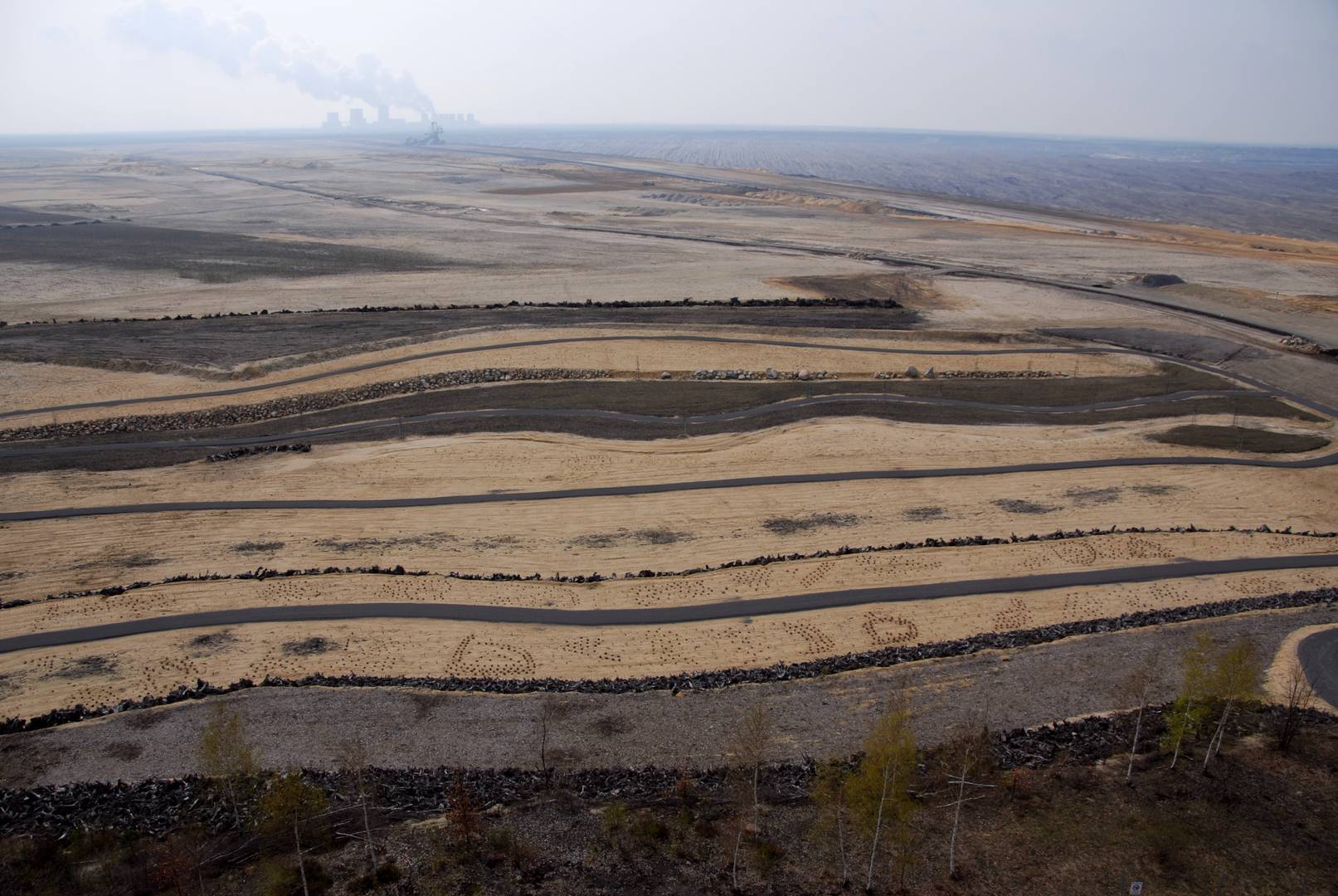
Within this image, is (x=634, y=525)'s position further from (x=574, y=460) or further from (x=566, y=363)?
(x=566, y=363)

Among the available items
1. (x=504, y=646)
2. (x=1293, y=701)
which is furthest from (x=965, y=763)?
(x=504, y=646)

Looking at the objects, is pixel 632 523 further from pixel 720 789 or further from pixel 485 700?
pixel 720 789

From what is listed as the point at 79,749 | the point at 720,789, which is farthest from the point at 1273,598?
the point at 79,749

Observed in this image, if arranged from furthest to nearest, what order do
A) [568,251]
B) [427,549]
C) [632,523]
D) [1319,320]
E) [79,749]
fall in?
1. [568,251]
2. [1319,320]
3. [632,523]
4. [427,549]
5. [79,749]

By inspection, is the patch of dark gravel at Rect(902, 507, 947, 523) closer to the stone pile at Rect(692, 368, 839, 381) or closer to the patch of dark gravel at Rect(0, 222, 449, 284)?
the stone pile at Rect(692, 368, 839, 381)

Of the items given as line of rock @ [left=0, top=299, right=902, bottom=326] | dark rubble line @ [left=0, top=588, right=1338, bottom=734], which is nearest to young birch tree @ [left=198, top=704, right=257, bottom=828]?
dark rubble line @ [left=0, top=588, right=1338, bottom=734]

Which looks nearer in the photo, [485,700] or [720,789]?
[720,789]

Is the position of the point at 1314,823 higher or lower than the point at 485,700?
higher
